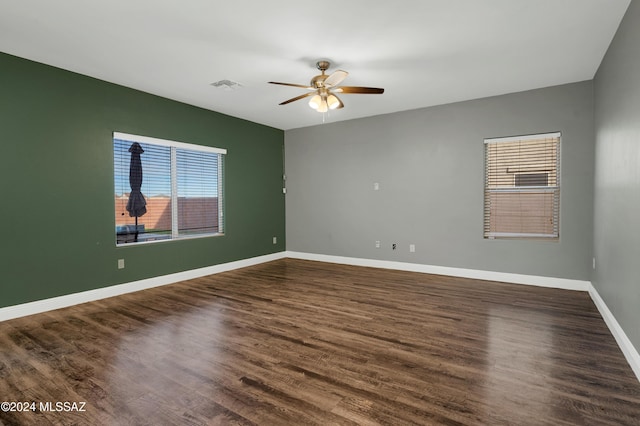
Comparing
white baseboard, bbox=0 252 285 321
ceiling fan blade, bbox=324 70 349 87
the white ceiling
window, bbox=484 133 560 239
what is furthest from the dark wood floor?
the white ceiling

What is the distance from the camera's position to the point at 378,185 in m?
5.99

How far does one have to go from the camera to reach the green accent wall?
3.46m

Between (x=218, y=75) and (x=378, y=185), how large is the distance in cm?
323

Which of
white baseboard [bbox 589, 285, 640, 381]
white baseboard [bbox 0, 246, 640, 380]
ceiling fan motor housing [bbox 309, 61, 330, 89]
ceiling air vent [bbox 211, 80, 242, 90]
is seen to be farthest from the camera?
ceiling air vent [bbox 211, 80, 242, 90]

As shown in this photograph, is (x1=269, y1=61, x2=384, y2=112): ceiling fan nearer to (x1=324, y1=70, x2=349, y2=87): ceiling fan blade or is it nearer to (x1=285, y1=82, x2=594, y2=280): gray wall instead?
(x1=324, y1=70, x2=349, y2=87): ceiling fan blade

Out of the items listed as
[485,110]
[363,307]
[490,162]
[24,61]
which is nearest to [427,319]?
[363,307]

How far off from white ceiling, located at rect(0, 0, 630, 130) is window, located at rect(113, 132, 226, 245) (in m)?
0.89

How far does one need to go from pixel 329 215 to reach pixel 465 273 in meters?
2.67

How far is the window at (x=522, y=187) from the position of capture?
4.64m

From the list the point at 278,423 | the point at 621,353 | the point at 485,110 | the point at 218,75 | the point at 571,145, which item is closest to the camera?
the point at 278,423

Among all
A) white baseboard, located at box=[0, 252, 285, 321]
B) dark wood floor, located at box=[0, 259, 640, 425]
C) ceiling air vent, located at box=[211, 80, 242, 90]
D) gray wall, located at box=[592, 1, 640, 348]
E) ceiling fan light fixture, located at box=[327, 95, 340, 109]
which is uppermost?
ceiling air vent, located at box=[211, 80, 242, 90]

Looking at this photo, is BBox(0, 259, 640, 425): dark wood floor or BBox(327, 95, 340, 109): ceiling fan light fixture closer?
BBox(0, 259, 640, 425): dark wood floor

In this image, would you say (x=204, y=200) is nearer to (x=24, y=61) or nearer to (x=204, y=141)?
(x=204, y=141)

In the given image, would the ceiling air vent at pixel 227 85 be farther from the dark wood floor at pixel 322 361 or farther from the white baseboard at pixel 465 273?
the white baseboard at pixel 465 273
